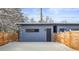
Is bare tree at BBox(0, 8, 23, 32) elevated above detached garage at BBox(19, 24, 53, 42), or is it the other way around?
bare tree at BBox(0, 8, 23, 32)

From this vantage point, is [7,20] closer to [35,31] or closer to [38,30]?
[35,31]

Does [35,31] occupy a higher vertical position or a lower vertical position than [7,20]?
lower

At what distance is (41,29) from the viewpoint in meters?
19.9

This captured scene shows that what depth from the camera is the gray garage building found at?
64.3ft

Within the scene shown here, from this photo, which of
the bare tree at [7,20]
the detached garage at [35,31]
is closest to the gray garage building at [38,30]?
the detached garage at [35,31]

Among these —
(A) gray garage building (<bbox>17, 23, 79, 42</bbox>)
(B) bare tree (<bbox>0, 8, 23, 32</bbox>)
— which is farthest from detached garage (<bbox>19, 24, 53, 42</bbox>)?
(B) bare tree (<bbox>0, 8, 23, 32</bbox>)

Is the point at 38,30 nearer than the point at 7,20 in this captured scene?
No

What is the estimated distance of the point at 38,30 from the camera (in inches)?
781

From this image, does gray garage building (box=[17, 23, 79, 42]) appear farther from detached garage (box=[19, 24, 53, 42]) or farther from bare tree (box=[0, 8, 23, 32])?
bare tree (box=[0, 8, 23, 32])

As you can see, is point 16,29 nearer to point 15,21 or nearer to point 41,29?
point 15,21

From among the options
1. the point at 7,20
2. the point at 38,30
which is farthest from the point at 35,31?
the point at 7,20
